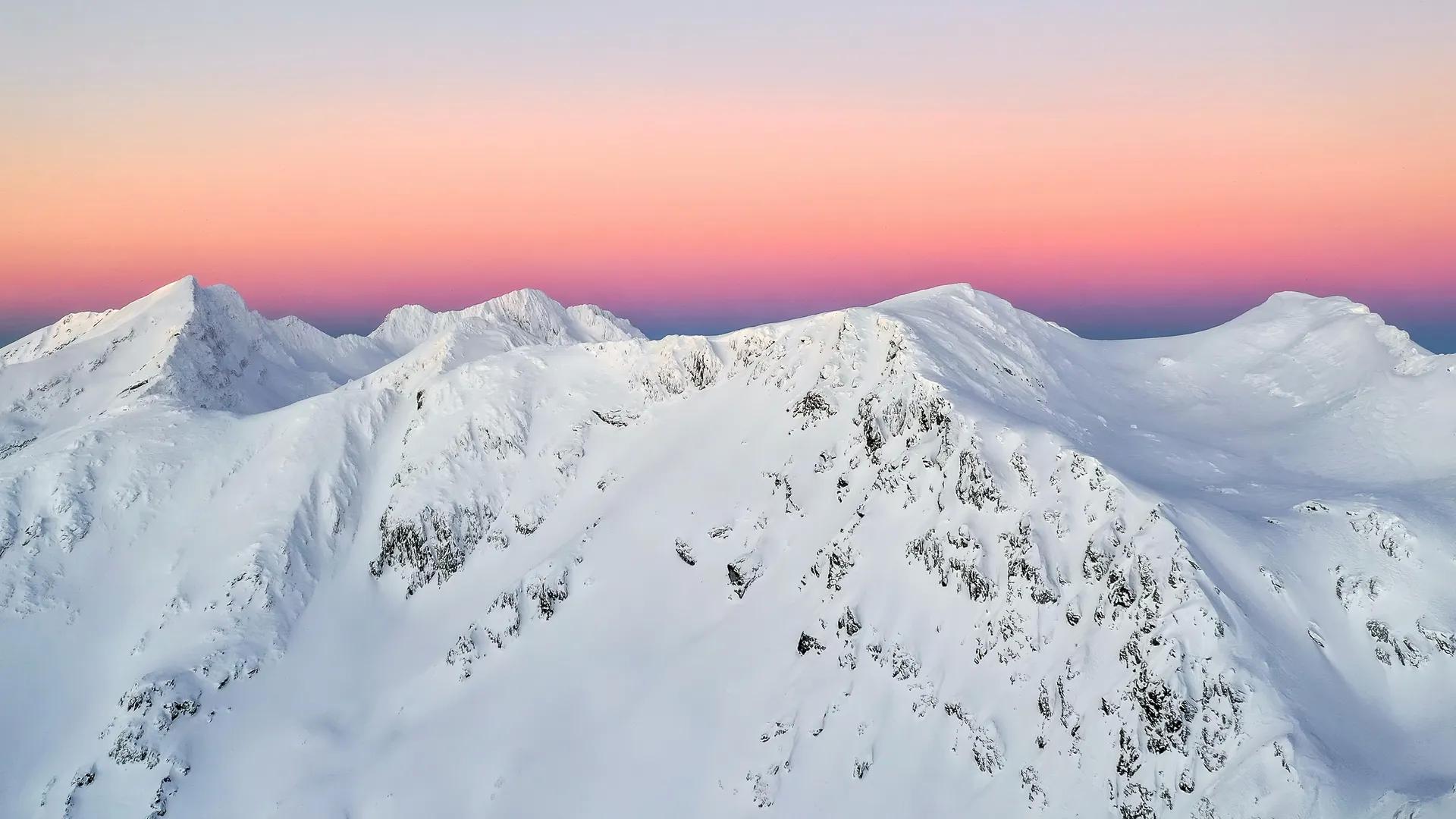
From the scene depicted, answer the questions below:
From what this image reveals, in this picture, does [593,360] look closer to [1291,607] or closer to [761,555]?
[761,555]

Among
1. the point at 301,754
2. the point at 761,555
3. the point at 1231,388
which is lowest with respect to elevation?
the point at 301,754

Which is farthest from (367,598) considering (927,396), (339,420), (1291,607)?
(1291,607)

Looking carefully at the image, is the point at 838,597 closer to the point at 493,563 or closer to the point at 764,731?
the point at 764,731

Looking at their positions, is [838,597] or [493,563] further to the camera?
[493,563]

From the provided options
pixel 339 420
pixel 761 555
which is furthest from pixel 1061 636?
pixel 339 420

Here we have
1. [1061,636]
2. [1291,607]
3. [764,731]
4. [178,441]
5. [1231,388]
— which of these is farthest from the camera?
[178,441]

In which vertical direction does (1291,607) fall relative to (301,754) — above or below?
above

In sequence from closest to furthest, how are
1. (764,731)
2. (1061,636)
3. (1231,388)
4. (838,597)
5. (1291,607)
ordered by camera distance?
(1291,607) → (1061,636) → (764,731) → (838,597) → (1231,388)
